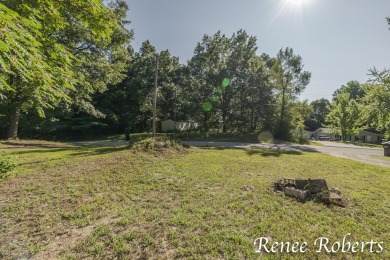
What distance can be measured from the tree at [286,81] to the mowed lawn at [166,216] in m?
20.6

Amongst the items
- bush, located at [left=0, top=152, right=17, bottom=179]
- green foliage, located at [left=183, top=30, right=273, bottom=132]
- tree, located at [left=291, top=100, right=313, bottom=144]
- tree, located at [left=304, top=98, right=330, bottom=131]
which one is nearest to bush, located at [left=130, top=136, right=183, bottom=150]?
bush, located at [left=0, top=152, right=17, bottom=179]

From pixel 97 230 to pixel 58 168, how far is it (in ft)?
16.6

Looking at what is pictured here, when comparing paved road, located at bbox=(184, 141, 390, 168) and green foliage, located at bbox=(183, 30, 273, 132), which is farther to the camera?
green foliage, located at bbox=(183, 30, 273, 132)

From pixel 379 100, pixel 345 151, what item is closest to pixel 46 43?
pixel 379 100

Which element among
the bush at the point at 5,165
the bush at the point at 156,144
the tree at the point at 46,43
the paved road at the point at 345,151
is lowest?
the paved road at the point at 345,151

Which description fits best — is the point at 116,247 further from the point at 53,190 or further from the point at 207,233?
the point at 53,190

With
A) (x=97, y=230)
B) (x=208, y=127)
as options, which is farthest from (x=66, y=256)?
(x=208, y=127)

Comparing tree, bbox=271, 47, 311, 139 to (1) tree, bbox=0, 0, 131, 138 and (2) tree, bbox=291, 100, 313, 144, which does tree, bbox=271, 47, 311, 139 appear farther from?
(1) tree, bbox=0, 0, 131, 138

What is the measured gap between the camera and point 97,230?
3.20 m

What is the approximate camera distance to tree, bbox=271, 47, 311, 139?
25484 mm

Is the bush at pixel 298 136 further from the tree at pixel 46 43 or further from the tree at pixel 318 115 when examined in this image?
the tree at pixel 318 115

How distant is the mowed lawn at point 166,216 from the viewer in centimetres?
279

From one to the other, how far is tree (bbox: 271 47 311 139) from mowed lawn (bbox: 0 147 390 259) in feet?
67.6

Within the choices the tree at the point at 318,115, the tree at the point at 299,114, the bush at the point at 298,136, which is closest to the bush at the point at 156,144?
the bush at the point at 298,136
